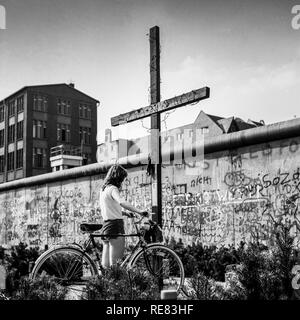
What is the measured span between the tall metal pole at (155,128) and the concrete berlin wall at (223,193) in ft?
5.51

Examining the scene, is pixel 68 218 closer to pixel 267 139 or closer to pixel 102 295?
pixel 267 139

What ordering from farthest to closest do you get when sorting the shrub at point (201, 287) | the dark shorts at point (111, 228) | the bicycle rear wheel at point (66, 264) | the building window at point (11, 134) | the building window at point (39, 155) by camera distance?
the building window at point (39, 155), the building window at point (11, 134), the dark shorts at point (111, 228), the bicycle rear wheel at point (66, 264), the shrub at point (201, 287)

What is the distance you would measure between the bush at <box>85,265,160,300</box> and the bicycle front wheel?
4.39 ft

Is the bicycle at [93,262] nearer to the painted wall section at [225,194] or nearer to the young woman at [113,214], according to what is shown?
the young woman at [113,214]

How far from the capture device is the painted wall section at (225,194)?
6379 mm

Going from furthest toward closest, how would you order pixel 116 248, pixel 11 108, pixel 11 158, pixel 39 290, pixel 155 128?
1. pixel 11 158
2. pixel 11 108
3. pixel 155 128
4. pixel 116 248
5. pixel 39 290

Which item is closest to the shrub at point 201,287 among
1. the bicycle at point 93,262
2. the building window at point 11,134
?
the bicycle at point 93,262

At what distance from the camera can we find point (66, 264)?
345cm

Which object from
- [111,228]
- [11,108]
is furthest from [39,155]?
[111,228]

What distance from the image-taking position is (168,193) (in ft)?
27.1

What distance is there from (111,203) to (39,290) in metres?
1.76

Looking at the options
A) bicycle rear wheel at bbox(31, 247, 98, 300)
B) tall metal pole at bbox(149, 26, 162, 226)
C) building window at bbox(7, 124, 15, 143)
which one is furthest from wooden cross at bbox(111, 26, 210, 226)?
building window at bbox(7, 124, 15, 143)

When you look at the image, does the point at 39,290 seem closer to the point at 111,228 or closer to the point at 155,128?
the point at 111,228

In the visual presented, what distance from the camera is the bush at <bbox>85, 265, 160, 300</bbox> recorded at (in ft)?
6.82
